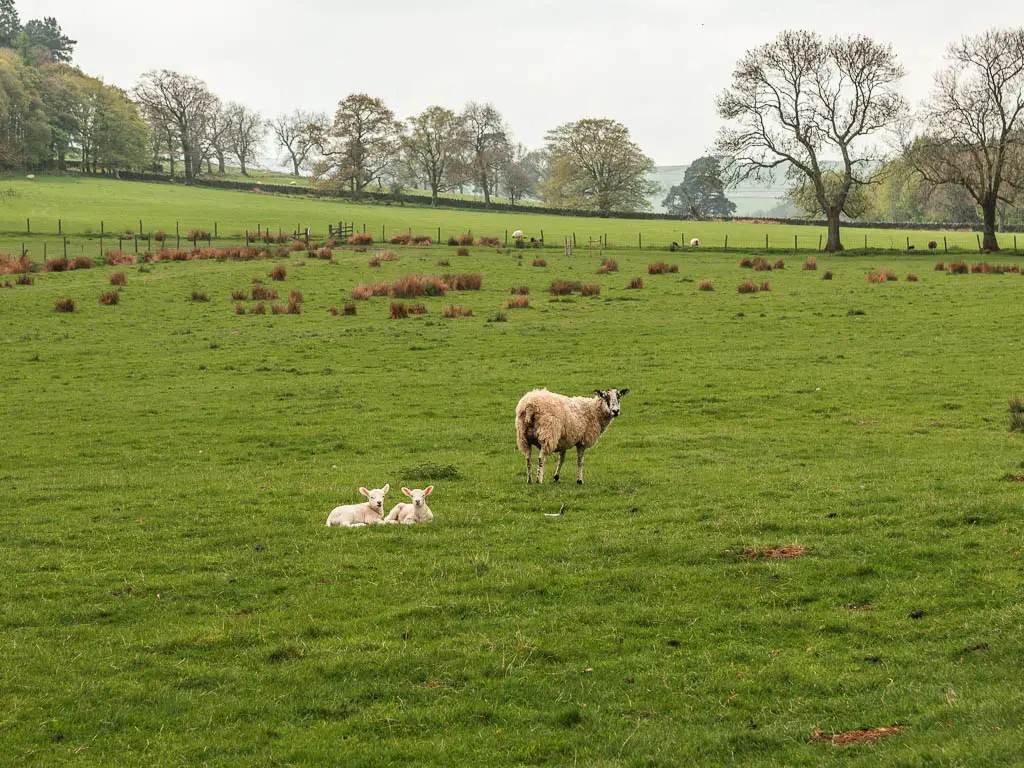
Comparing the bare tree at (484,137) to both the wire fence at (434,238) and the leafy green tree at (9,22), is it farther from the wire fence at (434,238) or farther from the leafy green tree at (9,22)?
the leafy green tree at (9,22)

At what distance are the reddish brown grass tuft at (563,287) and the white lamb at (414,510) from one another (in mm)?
33002

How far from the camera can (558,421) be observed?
52.5ft

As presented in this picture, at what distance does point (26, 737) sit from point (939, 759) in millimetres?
7144

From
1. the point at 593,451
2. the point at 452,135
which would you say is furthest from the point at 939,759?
the point at 452,135

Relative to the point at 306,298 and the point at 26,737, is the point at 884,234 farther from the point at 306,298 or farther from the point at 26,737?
the point at 26,737

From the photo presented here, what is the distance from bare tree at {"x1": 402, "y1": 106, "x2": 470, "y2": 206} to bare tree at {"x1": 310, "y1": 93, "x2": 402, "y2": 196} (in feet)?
18.8

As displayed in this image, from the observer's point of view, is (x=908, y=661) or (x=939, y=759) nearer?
(x=939, y=759)

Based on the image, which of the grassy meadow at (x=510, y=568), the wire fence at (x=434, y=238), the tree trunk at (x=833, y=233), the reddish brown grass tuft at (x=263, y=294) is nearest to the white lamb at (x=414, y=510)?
the grassy meadow at (x=510, y=568)

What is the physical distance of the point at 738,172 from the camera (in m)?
73.3

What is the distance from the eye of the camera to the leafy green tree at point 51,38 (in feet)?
598

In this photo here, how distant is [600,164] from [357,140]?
115ft

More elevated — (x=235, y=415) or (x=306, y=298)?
(x=306, y=298)

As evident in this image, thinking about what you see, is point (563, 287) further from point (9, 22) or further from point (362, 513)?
point (9, 22)

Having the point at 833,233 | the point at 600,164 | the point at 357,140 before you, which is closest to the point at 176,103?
the point at 357,140
